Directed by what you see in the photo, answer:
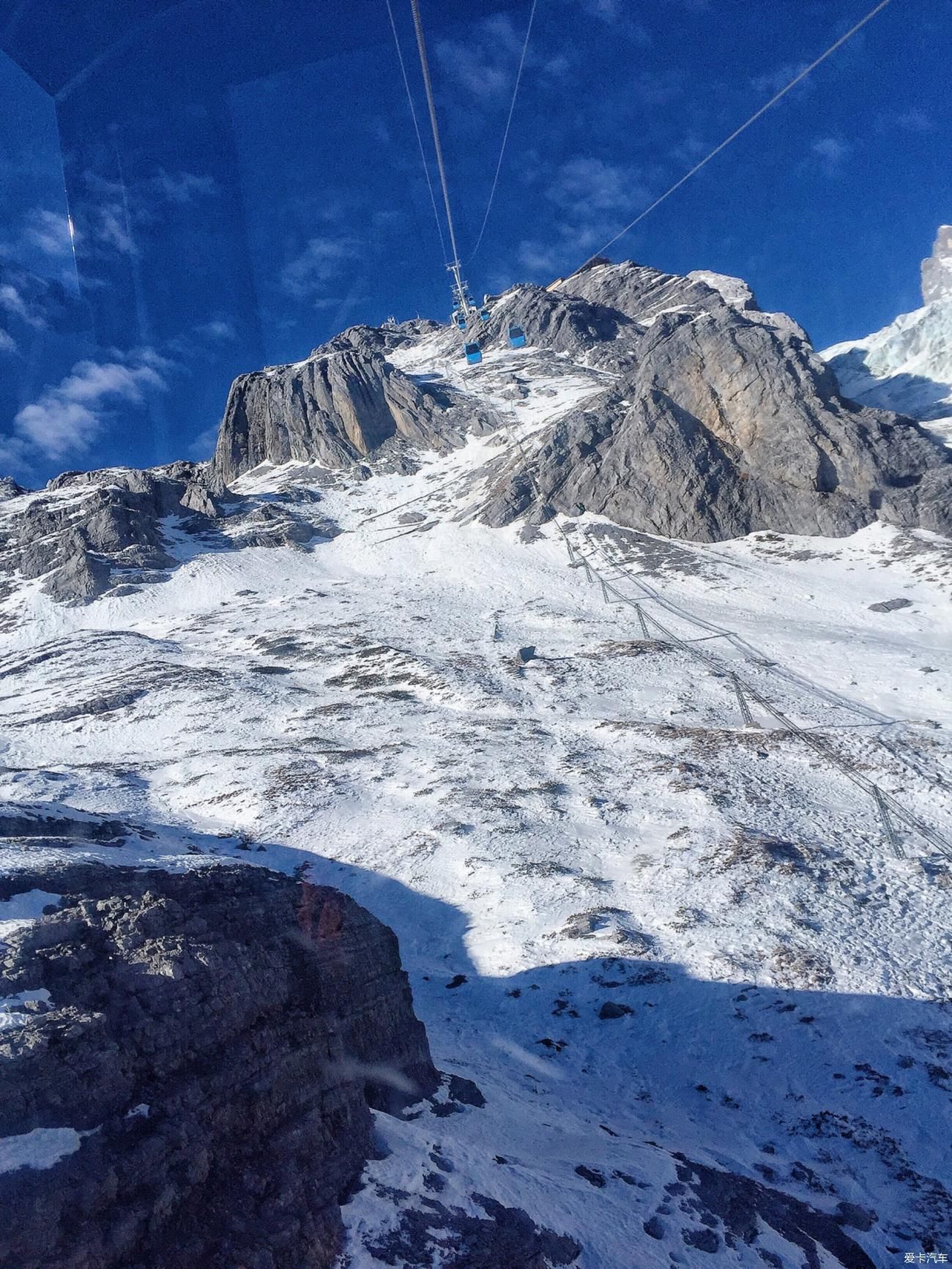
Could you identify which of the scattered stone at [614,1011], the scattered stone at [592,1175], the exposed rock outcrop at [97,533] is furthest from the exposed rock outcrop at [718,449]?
the scattered stone at [592,1175]

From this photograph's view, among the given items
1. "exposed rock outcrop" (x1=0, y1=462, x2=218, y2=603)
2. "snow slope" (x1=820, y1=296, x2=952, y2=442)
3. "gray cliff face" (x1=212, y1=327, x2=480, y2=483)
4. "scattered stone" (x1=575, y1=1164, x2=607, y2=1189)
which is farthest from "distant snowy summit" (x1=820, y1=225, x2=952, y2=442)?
"scattered stone" (x1=575, y1=1164, x2=607, y2=1189)

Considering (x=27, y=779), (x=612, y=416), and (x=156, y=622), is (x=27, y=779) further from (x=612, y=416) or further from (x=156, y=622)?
(x=612, y=416)

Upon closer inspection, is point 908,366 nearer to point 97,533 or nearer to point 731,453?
point 731,453

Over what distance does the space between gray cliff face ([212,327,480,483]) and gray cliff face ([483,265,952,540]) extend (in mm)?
31450

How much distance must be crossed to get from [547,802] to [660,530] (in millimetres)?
52299

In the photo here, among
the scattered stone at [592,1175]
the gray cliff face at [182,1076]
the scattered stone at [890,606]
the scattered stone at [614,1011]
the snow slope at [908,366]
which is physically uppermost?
the snow slope at [908,366]

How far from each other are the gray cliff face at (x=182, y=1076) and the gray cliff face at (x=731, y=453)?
66749mm

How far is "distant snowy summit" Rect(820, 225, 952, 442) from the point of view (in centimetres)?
10319

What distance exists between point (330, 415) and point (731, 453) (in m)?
66.7

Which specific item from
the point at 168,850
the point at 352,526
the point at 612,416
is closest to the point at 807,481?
the point at 612,416

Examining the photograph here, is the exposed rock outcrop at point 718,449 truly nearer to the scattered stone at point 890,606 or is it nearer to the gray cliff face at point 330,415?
the gray cliff face at point 330,415

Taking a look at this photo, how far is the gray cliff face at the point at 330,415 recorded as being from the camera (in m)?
112

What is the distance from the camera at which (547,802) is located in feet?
86.4

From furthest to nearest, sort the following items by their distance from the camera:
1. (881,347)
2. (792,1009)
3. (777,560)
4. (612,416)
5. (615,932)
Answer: (881,347), (612,416), (777,560), (615,932), (792,1009)
